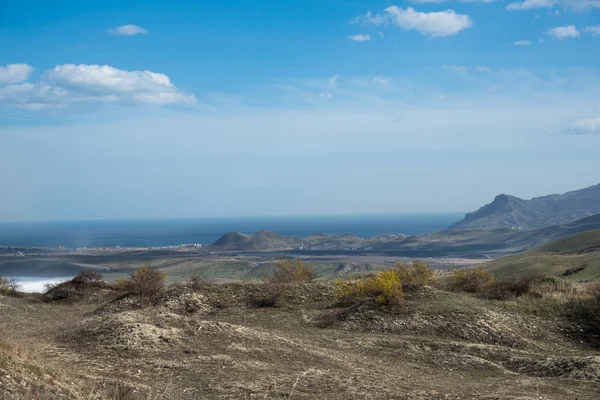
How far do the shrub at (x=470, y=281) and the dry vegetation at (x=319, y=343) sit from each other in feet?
0.21

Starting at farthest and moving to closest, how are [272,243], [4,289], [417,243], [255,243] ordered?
[417,243] → [272,243] → [255,243] → [4,289]

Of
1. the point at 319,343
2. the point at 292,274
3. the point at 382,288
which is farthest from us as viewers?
the point at 292,274

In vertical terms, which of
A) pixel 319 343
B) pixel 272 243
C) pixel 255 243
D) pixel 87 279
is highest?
pixel 87 279

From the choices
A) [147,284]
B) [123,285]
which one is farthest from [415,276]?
[123,285]

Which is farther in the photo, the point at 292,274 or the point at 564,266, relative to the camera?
the point at 564,266

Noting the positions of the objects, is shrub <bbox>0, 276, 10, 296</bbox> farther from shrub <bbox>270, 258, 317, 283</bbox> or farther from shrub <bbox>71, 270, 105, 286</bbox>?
shrub <bbox>270, 258, 317, 283</bbox>

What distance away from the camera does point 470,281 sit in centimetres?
2511

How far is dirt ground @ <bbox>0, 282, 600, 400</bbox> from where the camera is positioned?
36.8ft

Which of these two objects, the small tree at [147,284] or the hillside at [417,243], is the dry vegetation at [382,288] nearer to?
the small tree at [147,284]

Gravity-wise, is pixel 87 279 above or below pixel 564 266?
above

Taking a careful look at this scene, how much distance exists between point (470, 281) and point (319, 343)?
37.8ft

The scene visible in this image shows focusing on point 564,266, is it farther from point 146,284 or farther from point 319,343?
point 319,343

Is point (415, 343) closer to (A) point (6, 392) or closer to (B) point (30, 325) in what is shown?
(A) point (6, 392)

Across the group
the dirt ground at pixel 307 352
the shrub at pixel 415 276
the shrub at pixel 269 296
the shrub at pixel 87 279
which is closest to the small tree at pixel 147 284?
the dirt ground at pixel 307 352
